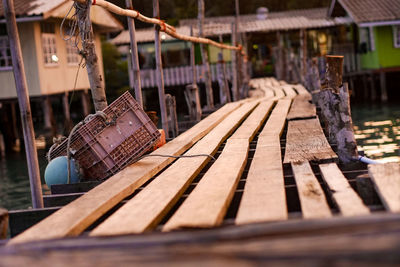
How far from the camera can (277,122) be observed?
998 cm

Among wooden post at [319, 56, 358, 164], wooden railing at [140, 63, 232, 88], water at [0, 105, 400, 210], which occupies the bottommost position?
water at [0, 105, 400, 210]

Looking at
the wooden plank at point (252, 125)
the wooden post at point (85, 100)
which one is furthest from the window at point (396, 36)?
the wooden plank at point (252, 125)

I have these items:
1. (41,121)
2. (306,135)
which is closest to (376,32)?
→ (41,121)

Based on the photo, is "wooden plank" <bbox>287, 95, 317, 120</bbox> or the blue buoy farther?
"wooden plank" <bbox>287, 95, 317, 120</bbox>

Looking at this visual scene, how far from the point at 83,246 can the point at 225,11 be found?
58.3m

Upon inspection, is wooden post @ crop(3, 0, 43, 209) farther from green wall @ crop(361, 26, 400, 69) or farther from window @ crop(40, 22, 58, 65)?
green wall @ crop(361, 26, 400, 69)

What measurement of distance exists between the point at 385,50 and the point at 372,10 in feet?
6.51

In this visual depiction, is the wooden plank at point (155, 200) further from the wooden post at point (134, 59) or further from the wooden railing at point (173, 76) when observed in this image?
the wooden railing at point (173, 76)

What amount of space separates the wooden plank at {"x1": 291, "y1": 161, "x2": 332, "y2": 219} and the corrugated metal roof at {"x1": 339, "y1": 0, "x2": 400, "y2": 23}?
24.8m

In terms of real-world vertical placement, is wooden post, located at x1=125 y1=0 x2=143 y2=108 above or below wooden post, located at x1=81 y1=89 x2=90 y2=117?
above

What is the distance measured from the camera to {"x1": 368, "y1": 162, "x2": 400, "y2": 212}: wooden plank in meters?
3.86

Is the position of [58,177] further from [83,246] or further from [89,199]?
[83,246]

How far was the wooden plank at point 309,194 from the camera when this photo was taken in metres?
3.80

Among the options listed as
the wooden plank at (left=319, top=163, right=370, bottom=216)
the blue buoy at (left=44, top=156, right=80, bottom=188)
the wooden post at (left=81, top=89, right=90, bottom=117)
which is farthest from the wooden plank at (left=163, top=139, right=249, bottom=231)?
the wooden post at (left=81, top=89, right=90, bottom=117)
